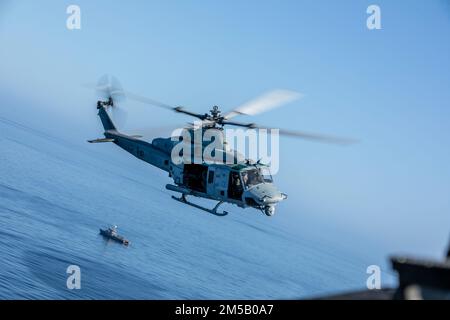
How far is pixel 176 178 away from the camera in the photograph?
21.5 m

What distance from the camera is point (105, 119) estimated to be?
88.9 ft

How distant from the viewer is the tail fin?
1054 inches

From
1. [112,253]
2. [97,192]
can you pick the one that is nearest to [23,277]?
[112,253]

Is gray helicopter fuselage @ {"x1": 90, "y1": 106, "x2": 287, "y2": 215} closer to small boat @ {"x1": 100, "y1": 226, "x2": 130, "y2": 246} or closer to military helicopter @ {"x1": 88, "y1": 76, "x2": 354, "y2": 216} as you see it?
military helicopter @ {"x1": 88, "y1": 76, "x2": 354, "y2": 216}

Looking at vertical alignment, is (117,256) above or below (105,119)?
below

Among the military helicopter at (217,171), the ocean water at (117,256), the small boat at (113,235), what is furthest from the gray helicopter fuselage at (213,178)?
the small boat at (113,235)

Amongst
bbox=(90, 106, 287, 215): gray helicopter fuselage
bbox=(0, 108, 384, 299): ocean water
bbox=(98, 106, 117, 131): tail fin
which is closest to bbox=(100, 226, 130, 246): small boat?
bbox=(0, 108, 384, 299): ocean water

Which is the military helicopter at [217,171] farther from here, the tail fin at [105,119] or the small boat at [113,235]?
the small boat at [113,235]

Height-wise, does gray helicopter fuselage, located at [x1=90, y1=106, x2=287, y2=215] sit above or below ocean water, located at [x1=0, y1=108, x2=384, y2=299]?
above

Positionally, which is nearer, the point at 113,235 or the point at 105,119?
the point at 105,119

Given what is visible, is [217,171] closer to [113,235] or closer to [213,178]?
[213,178]

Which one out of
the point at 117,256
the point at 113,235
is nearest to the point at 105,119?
the point at 117,256

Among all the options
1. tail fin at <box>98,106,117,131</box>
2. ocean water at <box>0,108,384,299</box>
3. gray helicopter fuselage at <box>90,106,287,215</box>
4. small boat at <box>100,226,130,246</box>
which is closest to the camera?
gray helicopter fuselage at <box>90,106,287,215</box>
